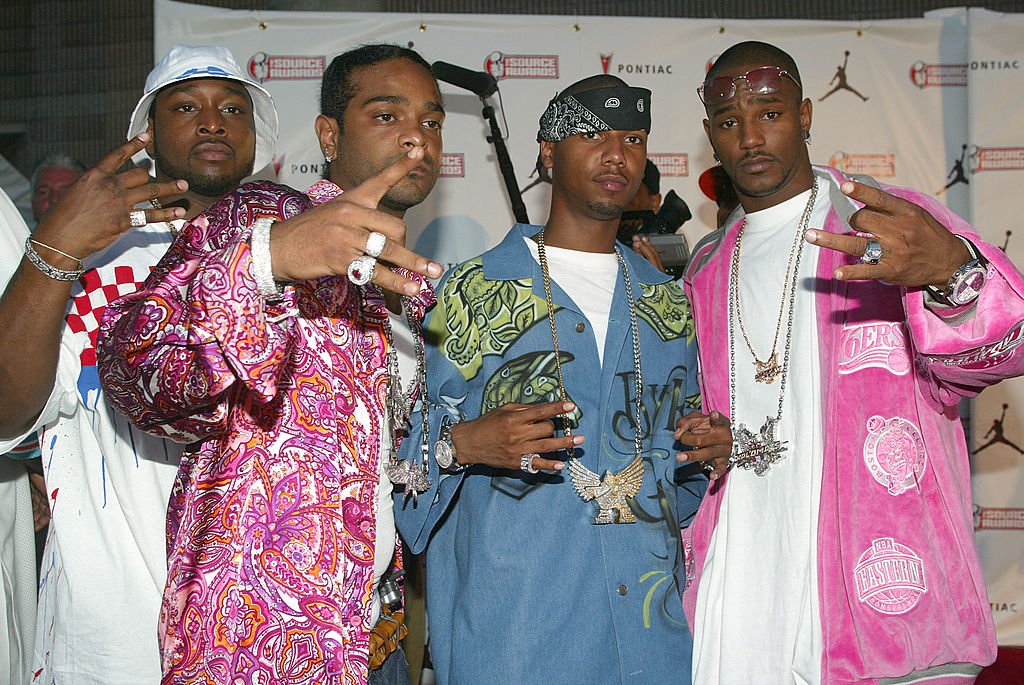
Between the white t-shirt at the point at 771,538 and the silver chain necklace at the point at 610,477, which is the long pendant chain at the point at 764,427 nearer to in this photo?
the white t-shirt at the point at 771,538

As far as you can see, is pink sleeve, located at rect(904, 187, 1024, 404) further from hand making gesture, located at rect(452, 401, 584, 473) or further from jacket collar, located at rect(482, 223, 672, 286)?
hand making gesture, located at rect(452, 401, 584, 473)

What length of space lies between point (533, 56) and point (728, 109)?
197cm

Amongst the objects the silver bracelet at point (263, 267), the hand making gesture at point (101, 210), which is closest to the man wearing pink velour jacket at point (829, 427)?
the silver bracelet at point (263, 267)

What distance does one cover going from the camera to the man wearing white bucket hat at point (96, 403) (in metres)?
2.01

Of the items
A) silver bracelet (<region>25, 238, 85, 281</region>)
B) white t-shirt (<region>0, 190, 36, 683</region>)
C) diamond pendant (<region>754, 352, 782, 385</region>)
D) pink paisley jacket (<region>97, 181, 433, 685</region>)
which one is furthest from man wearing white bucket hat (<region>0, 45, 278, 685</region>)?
diamond pendant (<region>754, 352, 782, 385</region>)

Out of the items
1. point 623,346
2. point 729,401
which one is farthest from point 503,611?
point 729,401

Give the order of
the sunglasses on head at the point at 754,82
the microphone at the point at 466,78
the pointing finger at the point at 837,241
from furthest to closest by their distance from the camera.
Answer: the microphone at the point at 466,78, the sunglasses on head at the point at 754,82, the pointing finger at the point at 837,241

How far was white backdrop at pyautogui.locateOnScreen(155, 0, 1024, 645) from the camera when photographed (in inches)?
171

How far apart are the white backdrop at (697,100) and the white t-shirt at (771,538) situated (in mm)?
1968

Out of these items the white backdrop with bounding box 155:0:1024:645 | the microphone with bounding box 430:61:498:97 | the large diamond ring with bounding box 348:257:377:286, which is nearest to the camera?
the large diamond ring with bounding box 348:257:377:286

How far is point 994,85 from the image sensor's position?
4422 mm

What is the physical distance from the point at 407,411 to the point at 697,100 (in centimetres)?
Answer: 285

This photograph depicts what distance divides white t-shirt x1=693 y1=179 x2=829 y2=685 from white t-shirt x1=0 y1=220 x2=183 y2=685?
1.26 metres

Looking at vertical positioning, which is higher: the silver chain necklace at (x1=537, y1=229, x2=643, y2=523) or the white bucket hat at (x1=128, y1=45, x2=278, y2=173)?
the white bucket hat at (x1=128, y1=45, x2=278, y2=173)
